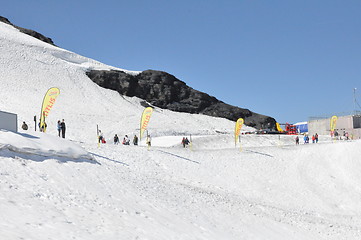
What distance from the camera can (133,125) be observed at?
165 ft

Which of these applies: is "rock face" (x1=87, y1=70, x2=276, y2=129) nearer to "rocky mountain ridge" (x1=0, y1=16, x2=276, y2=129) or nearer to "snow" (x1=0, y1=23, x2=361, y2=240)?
"rocky mountain ridge" (x1=0, y1=16, x2=276, y2=129)

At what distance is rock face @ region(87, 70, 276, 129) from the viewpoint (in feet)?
231

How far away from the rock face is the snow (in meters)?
25.5

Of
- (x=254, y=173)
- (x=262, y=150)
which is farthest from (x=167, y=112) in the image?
(x=254, y=173)

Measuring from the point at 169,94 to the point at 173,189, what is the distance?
5547 centimetres

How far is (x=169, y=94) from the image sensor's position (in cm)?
7306

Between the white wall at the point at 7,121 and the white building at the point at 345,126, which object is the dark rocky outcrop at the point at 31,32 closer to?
the white building at the point at 345,126

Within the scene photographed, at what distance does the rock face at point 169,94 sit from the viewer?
231 feet

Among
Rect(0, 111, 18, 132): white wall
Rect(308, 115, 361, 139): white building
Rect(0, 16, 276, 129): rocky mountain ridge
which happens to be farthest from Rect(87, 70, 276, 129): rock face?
Rect(0, 111, 18, 132): white wall

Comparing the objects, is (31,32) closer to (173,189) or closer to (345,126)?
(345,126)

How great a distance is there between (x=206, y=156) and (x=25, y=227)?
20.3 metres

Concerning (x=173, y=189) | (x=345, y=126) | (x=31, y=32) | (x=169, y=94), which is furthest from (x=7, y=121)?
(x=31, y=32)

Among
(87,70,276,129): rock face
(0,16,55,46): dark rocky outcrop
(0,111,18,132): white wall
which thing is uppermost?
(0,16,55,46): dark rocky outcrop

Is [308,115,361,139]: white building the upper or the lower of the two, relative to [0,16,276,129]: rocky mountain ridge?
lower
